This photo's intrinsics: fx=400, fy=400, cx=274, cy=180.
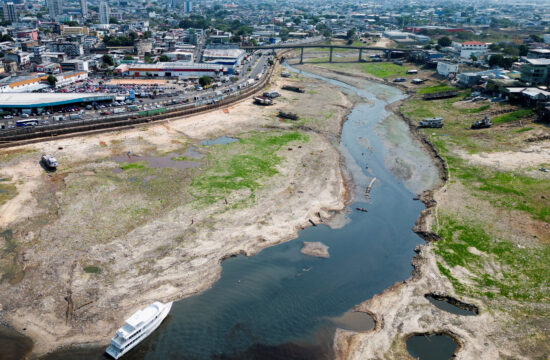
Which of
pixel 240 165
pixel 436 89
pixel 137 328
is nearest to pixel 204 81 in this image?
pixel 240 165

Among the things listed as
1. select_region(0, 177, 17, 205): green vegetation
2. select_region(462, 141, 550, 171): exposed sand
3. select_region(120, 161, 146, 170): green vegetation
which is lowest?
select_region(0, 177, 17, 205): green vegetation

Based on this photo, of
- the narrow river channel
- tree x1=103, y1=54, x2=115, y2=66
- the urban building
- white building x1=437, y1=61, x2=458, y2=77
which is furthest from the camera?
tree x1=103, y1=54, x2=115, y2=66

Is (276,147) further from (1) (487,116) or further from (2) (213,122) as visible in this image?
(1) (487,116)

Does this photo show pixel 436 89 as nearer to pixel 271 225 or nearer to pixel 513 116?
pixel 513 116

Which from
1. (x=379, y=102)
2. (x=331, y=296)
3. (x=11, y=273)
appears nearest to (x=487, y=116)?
(x=379, y=102)

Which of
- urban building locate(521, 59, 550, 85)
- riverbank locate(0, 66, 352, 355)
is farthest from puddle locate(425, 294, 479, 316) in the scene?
urban building locate(521, 59, 550, 85)

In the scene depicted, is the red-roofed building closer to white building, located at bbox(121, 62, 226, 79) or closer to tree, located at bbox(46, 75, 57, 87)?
white building, located at bbox(121, 62, 226, 79)

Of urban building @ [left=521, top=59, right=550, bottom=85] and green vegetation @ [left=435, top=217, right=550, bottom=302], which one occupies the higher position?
urban building @ [left=521, top=59, right=550, bottom=85]
